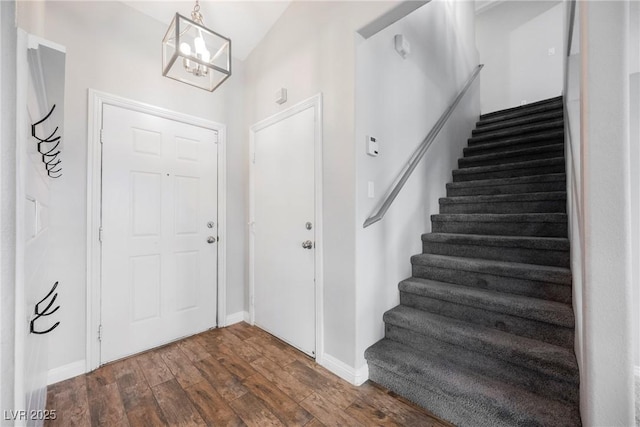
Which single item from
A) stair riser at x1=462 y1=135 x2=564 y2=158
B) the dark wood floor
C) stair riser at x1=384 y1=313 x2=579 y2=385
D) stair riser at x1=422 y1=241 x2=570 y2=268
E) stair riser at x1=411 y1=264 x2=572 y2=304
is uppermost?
stair riser at x1=462 y1=135 x2=564 y2=158

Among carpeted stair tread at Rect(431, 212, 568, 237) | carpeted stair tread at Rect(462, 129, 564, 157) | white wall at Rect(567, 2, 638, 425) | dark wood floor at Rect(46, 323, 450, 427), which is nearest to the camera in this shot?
white wall at Rect(567, 2, 638, 425)

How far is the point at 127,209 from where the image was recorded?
214 centimetres

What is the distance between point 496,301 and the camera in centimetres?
170

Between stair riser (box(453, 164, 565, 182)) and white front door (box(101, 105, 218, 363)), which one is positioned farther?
stair riser (box(453, 164, 565, 182))

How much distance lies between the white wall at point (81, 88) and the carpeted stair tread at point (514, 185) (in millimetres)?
2924

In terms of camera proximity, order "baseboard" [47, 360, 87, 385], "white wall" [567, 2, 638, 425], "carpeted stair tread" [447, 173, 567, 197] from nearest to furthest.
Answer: "white wall" [567, 2, 638, 425] < "baseboard" [47, 360, 87, 385] < "carpeted stair tread" [447, 173, 567, 197]

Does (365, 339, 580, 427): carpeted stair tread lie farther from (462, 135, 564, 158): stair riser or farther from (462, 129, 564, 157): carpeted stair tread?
(462, 129, 564, 157): carpeted stair tread

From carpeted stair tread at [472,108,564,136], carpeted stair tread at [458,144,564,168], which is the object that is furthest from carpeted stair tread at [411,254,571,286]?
carpeted stair tread at [472,108,564,136]

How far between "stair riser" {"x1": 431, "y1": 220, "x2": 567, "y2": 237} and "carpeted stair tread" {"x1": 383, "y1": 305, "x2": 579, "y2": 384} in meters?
0.92

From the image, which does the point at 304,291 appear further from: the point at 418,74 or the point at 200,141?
the point at 418,74

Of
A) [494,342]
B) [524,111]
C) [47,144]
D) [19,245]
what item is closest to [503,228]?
[494,342]

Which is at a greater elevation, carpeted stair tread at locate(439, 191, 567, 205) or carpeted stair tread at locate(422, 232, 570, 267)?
carpeted stair tread at locate(439, 191, 567, 205)

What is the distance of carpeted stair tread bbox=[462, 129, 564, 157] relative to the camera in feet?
9.42

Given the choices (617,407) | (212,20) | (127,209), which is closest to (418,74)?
(212,20)
